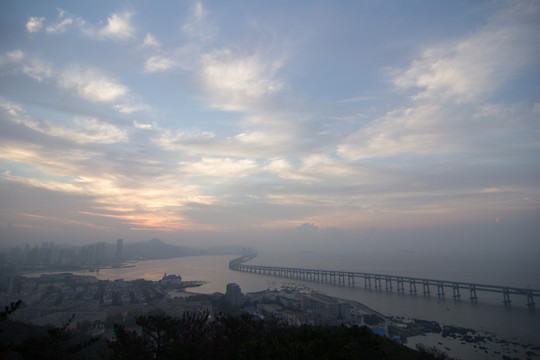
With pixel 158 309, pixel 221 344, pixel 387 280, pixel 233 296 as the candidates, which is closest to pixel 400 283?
pixel 387 280

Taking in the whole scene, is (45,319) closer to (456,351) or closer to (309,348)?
(309,348)

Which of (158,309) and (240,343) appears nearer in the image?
(240,343)

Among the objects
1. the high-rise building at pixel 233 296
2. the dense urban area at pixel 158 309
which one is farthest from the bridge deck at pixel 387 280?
the high-rise building at pixel 233 296

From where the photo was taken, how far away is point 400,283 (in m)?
24.4

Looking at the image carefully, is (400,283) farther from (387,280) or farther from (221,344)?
(221,344)

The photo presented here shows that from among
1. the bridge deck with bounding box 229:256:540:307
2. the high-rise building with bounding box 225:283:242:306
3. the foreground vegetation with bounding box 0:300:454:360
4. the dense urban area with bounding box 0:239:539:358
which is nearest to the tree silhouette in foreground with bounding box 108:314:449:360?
the foreground vegetation with bounding box 0:300:454:360

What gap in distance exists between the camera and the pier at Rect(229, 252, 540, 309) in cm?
1569

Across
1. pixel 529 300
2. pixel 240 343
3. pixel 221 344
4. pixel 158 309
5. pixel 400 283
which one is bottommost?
pixel 400 283

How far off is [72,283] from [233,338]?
19711mm

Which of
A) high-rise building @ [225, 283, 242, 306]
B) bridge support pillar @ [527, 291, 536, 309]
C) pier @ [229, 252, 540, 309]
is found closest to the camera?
high-rise building @ [225, 283, 242, 306]

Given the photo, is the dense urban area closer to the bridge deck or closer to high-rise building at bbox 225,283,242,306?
high-rise building at bbox 225,283,242,306

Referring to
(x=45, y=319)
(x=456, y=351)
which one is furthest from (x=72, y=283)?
(x=456, y=351)

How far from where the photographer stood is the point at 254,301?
14.3 metres

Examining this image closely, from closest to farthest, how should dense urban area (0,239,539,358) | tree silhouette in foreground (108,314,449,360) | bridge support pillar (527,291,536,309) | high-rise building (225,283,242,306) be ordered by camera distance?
1. tree silhouette in foreground (108,314,449,360)
2. dense urban area (0,239,539,358)
3. high-rise building (225,283,242,306)
4. bridge support pillar (527,291,536,309)
